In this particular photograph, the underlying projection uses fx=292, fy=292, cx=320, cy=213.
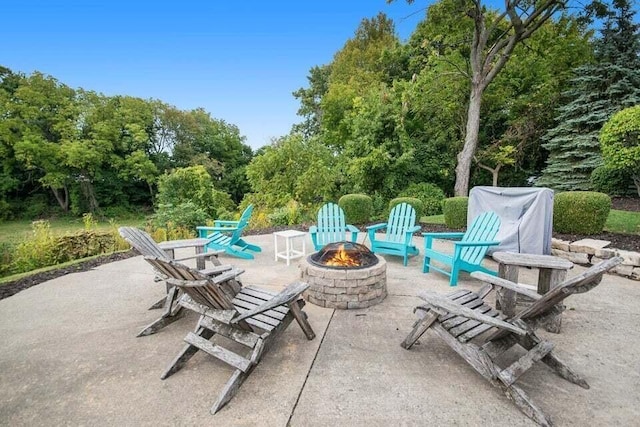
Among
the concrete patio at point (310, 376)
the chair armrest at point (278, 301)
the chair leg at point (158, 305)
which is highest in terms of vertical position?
the chair armrest at point (278, 301)

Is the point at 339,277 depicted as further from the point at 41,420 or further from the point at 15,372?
the point at 15,372

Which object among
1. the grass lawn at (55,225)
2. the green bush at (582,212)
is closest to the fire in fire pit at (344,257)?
the green bush at (582,212)

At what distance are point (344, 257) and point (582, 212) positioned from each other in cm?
419

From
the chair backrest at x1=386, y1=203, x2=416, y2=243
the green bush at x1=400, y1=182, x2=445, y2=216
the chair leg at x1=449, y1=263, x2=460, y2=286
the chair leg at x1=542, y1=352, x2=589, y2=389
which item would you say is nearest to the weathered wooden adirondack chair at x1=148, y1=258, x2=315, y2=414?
the chair leg at x1=542, y1=352, x2=589, y2=389

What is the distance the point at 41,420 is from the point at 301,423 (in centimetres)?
137

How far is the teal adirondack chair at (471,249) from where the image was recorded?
10.6ft

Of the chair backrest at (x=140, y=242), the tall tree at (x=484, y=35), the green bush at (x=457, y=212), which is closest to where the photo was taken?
the chair backrest at (x=140, y=242)

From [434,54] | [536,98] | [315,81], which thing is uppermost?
[315,81]

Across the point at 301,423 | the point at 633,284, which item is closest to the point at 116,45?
the point at 301,423

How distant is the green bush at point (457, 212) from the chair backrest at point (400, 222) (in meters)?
2.41

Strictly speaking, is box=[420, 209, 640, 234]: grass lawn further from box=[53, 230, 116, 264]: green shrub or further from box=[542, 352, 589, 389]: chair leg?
box=[53, 230, 116, 264]: green shrub

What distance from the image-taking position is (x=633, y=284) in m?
3.38

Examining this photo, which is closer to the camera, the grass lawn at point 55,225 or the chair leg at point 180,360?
the chair leg at point 180,360

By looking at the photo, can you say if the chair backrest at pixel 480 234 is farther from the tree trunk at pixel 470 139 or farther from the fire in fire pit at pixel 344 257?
the tree trunk at pixel 470 139
